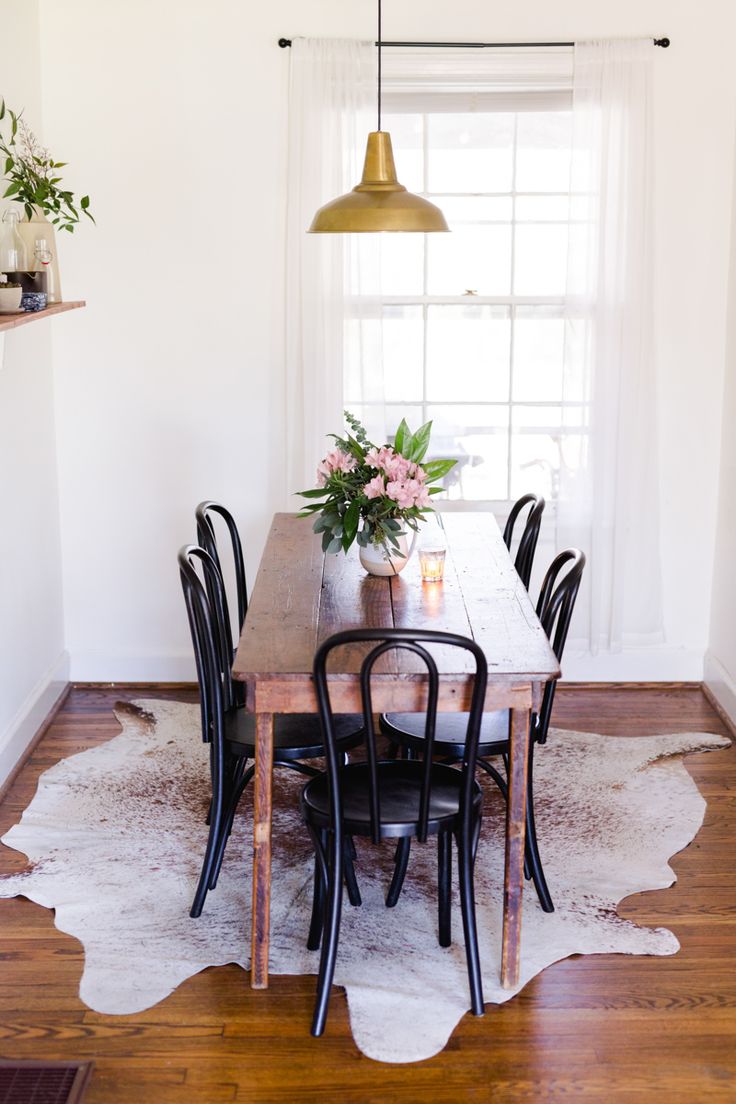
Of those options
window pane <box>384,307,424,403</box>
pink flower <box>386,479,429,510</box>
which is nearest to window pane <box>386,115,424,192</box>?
window pane <box>384,307,424,403</box>

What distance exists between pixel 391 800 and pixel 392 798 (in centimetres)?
1

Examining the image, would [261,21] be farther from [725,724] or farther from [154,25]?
[725,724]

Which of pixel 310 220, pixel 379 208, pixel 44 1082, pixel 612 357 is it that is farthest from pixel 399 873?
pixel 310 220

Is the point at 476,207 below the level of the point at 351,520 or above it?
above

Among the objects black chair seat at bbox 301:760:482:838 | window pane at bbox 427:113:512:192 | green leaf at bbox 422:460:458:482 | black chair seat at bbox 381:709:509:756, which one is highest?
window pane at bbox 427:113:512:192

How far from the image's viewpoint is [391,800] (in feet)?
9.30

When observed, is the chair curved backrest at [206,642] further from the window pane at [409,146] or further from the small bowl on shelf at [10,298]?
the window pane at [409,146]

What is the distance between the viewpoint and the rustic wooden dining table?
271 cm

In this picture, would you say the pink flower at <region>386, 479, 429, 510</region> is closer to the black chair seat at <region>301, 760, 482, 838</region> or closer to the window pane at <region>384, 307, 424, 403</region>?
the black chair seat at <region>301, 760, 482, 838</region>

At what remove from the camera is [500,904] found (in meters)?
3.24

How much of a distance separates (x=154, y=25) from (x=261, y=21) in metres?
0.38

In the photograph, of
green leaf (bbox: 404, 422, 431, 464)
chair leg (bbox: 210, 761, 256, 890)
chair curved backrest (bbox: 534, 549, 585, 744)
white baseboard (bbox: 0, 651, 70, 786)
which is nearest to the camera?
chair curved backrest (bbox: 534, 549, 585, 744)

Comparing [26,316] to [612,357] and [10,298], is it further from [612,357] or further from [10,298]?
[612,357]

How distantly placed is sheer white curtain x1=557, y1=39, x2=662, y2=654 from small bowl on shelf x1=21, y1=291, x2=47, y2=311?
1956 millimetres
